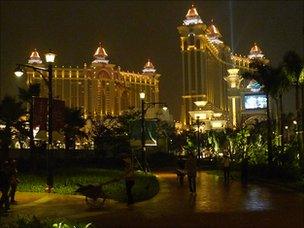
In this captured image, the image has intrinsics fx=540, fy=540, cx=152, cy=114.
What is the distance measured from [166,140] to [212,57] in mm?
82666

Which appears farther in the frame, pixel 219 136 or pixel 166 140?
pixel 166 140

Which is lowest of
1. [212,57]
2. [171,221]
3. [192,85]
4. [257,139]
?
[171,221]

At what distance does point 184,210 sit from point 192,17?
434 ft

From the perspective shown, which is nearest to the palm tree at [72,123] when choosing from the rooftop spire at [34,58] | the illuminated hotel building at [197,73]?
the illuminated hotel building at [197,73]

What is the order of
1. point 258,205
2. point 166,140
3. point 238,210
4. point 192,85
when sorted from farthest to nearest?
point 192,85 < point 166,140 < point 258,205 < point 238,210

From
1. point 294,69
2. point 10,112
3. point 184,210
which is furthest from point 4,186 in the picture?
point 10,112

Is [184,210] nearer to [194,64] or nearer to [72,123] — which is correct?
[72,123]

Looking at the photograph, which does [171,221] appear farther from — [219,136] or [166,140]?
[166,140]

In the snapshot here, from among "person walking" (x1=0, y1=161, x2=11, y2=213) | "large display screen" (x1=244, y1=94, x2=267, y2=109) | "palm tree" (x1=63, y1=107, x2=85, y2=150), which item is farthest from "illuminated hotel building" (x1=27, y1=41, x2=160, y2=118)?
"person walking" (x1=0, y1=161, x2=11, y2=213)

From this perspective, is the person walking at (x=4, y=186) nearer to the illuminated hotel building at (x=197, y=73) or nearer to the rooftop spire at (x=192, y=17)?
the illuminated hotel building at (x=197, y=73)

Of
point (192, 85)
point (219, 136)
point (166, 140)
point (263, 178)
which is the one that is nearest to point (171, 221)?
point (263, 178)

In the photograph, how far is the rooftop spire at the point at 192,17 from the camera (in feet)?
467

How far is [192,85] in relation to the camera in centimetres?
13812

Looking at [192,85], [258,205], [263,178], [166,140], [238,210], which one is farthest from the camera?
[192,85]
